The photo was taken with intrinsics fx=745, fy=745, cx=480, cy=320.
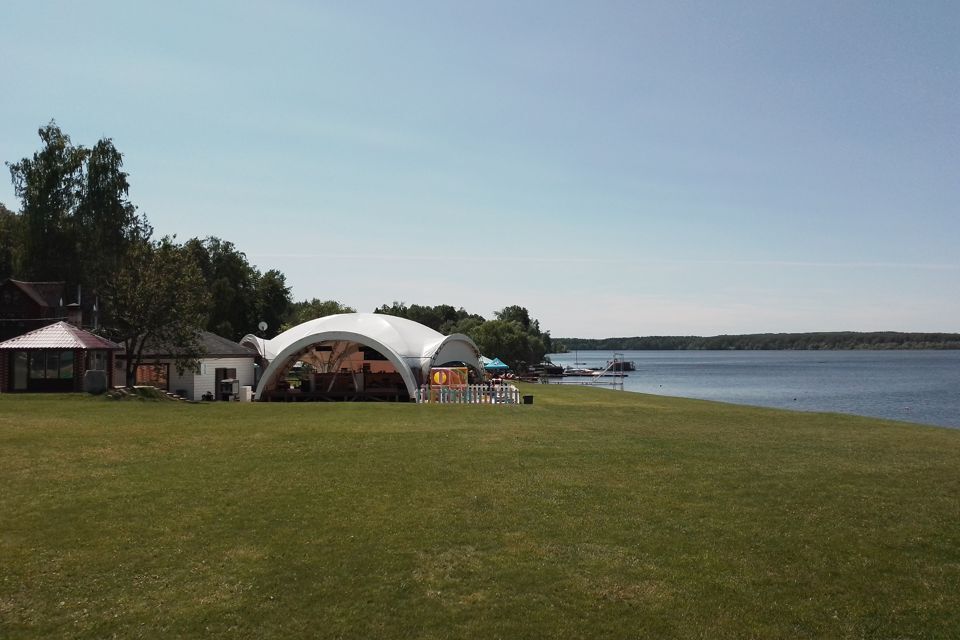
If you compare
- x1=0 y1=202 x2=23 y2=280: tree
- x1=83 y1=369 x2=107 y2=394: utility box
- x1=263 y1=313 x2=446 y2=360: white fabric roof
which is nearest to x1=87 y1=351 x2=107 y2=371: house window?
x1=83 y1=369 x2=107 y2=394: utility box

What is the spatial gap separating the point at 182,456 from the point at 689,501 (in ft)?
28.3

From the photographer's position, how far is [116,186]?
4478 centimetres

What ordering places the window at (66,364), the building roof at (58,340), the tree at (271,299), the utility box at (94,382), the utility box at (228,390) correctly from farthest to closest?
the tree at (271,299) → the utility box at (228,390) → the window at (66,364) → the building roof at (58,340) → the utility box at (94,382)

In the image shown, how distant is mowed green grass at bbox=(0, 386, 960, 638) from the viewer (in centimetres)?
678

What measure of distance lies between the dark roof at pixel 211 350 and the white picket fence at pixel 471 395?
32.2 ft

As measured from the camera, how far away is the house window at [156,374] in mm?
32125

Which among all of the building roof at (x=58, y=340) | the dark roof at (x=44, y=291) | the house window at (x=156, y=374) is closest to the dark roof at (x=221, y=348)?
the house window at (x=156, y=374)

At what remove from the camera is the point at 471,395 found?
27.8 metres

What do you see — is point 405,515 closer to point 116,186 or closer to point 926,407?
point 116,186

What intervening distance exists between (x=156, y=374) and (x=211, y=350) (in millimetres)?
2522

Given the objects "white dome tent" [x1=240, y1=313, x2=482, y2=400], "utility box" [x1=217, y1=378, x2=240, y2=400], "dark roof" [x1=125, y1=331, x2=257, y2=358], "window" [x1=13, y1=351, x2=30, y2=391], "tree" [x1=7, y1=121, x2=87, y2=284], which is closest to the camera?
"window" [x1=13, y1=351, x2=30, y2=391]

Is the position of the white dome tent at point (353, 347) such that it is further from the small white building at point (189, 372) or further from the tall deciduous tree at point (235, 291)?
the tall deciduous tree at point (235, 291)

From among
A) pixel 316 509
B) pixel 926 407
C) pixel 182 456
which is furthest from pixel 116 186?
pixel 926 407

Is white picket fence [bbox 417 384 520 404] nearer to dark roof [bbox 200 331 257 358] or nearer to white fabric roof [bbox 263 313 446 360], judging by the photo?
white fabric roof [bbox 263 313 446 360]
